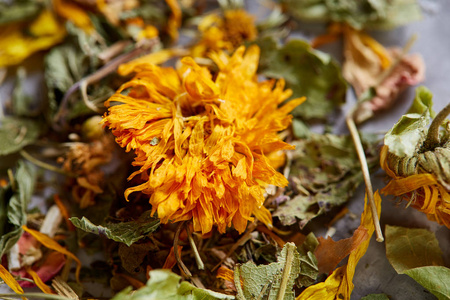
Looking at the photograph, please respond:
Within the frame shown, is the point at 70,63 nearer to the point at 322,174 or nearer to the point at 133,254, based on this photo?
the point at 133,254

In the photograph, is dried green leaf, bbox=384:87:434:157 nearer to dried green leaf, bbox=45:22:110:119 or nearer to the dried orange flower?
the dried orange flower

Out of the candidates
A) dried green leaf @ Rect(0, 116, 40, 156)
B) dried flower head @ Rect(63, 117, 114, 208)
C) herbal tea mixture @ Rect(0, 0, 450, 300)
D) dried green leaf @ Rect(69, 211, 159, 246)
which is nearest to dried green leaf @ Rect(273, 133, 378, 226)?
herbal tea mixture @ Rect(0, 0, 450, 300)

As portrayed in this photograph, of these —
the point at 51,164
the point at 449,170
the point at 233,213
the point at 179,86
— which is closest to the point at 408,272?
the point at 449,170

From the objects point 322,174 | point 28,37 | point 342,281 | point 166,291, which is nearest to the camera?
point 166,291

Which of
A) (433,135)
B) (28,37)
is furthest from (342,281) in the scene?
(28,37)

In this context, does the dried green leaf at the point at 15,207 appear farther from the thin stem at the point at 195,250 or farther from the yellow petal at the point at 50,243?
the thin stem at the point at 195,250

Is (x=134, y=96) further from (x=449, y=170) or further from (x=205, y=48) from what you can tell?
(x=449, y=170)
